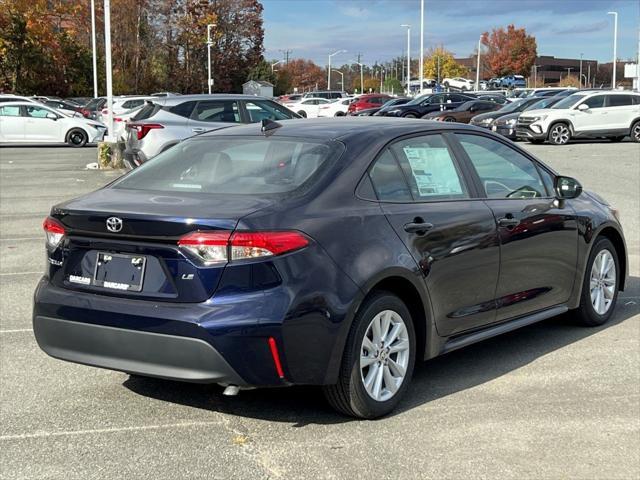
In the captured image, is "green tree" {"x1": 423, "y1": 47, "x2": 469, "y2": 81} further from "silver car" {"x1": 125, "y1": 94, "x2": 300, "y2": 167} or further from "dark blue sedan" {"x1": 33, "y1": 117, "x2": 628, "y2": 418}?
"dark blue sedan" {"x1": 33, "y1": 117, "x2": 628, "y2": 418}

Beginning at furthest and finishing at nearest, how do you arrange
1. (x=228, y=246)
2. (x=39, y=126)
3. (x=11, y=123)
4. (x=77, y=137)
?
(x=77, y=137)
(x=39, y=126)
(x=11, y=123)
(x=228, y=246)

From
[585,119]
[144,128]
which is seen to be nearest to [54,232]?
[144,128]

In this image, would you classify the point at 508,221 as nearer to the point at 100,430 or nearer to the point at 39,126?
the point at 100,430

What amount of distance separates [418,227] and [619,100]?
2436 cm

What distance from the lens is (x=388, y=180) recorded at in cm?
475

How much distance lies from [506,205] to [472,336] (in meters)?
0.92

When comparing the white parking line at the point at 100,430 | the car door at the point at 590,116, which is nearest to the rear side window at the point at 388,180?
the white parking line at the point at 100,430

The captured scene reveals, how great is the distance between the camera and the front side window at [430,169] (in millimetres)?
4914

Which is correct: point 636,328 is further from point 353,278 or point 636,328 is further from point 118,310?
point 118,310

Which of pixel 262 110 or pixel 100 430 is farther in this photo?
pixel 262 110

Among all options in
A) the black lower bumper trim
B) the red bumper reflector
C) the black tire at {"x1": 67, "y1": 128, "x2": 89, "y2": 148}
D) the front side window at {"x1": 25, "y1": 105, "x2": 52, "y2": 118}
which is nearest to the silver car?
the black lower bumper trim

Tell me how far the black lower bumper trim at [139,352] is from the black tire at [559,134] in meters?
23.8

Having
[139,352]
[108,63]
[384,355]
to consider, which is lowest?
[384,355]

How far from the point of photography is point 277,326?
153 inches
